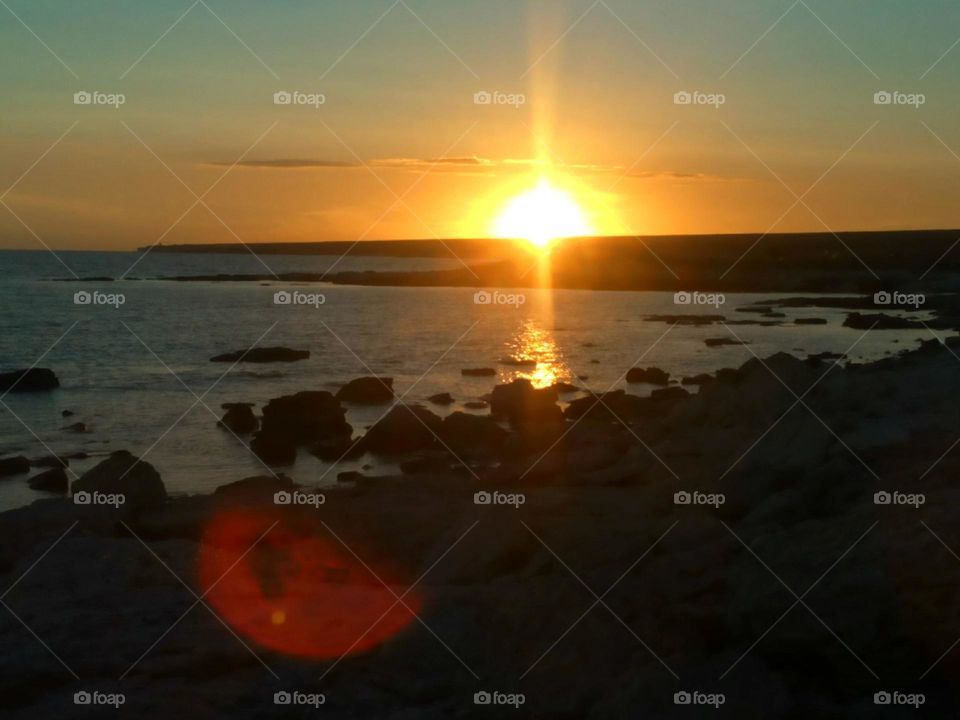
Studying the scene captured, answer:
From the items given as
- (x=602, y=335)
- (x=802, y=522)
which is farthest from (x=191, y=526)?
(x=602, y=335)

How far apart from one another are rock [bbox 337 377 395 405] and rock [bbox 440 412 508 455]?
18.5 feet

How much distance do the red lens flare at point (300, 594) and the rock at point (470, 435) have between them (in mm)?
6561

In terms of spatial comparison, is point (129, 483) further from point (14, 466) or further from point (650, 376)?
point (650, 376)

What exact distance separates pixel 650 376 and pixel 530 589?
18.0 metres

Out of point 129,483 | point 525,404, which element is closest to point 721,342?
point 525,404

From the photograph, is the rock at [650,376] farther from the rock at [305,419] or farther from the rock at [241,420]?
the rock at [241,420]

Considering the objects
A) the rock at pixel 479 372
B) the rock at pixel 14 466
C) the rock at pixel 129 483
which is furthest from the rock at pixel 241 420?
the rock at pixel 479 372

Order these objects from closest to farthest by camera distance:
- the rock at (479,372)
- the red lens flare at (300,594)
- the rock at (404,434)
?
the red lens flare at (300,594) < the rock at (404,434) < the rock at (479,372)

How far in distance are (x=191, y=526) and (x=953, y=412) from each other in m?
8.25

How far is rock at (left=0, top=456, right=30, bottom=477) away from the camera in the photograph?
17.7 meters

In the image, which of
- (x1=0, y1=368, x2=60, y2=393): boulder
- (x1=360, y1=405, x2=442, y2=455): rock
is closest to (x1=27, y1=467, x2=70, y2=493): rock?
(x1=360, y1=405, x2=442, y2=455): rock

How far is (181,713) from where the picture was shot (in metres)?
7.12

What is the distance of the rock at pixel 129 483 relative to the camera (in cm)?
1205

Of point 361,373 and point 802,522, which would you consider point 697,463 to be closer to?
point 802,522
